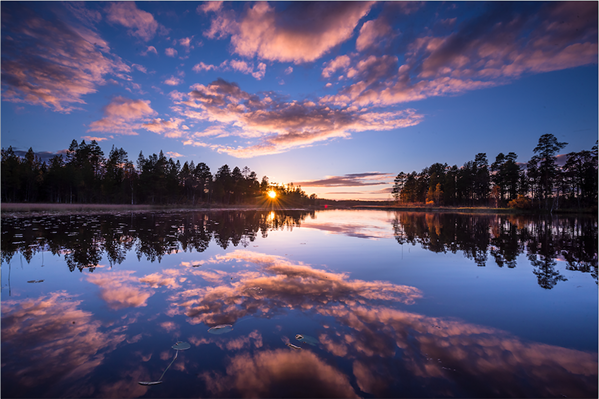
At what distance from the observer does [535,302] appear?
18.9 ft

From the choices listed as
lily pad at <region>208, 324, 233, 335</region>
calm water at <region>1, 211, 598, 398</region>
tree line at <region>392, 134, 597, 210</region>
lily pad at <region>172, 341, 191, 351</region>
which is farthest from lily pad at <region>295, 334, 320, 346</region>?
tree line at <region>392, 134, 597, 210</region>

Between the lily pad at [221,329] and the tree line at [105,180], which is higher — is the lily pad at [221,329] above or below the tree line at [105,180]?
below

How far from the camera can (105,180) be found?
7200 centimetres

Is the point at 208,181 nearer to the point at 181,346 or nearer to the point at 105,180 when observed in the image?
the point at 105,180

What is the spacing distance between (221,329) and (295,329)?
1354 mm

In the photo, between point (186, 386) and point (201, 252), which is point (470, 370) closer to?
point (186, 386)

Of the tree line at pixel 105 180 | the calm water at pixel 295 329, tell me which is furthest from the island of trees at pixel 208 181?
the calm water at pixel 295 329

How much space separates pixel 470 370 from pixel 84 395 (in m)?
5.01

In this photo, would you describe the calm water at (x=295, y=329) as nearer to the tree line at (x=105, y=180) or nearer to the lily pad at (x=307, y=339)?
the lily pad at (x=307, y=339)

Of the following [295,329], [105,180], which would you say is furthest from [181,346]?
[105,180]

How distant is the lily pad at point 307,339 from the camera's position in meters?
3.92

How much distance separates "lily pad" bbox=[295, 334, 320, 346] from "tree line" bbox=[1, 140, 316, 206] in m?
80.0

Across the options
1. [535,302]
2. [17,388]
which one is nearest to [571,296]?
[535,302]

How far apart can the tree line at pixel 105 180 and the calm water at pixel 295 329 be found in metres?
75.9
